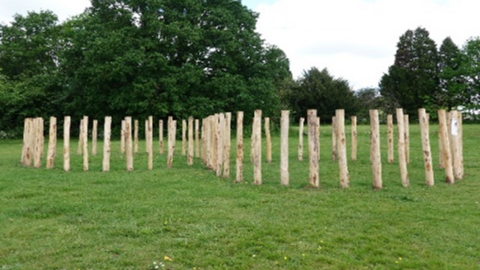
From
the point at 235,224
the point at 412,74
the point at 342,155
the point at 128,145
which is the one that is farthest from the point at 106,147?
the point at 412,74

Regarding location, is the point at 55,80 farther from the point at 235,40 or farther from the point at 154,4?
the point at 235,40

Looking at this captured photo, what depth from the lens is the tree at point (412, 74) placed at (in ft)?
150

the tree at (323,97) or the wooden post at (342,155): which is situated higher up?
the tree at (323,97)

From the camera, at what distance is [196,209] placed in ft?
24.3

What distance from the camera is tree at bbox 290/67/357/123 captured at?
43.8m

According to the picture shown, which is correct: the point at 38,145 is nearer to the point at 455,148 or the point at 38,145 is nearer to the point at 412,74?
the point at 455,148

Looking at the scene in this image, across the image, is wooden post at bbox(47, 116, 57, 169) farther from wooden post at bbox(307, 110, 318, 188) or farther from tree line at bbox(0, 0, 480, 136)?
tree line at bbox(0, 0, 480, 136)

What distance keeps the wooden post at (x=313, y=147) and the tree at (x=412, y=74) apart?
126ft

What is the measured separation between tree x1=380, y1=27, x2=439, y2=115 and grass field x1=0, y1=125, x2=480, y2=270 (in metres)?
37.2

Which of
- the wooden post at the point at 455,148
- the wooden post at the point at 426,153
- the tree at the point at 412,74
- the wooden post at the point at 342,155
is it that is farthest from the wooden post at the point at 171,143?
the tree at the point at 412,74

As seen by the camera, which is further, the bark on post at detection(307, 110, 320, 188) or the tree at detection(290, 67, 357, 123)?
the tree at detection(290, 67, 357, 123)

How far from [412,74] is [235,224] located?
149ft

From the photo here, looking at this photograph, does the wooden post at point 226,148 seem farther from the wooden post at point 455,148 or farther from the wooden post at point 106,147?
the wooden post at point 455,148

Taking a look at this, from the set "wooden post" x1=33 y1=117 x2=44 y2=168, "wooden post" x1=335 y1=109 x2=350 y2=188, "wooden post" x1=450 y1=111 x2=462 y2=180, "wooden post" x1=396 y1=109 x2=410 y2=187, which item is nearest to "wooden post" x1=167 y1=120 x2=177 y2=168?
"wooden post" x1=33 y1=117 x2=44 y2=168
